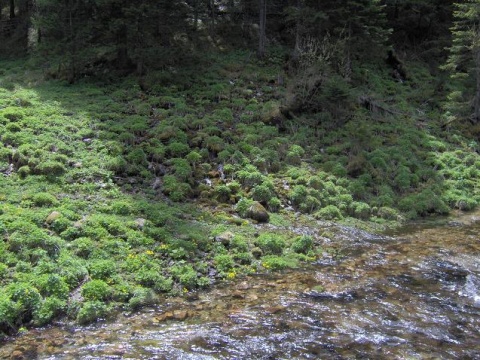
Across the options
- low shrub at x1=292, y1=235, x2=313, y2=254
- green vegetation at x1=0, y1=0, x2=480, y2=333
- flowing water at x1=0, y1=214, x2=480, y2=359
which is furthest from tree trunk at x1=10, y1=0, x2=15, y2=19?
flowing water at x1=0, y1=214, x2=480, y2=359

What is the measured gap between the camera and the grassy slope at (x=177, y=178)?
33.8ft

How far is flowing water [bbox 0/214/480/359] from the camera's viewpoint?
7941 mm

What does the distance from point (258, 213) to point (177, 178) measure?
3.14m

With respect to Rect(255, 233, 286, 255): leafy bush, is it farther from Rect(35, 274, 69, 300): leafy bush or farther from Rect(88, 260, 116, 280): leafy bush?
Rect(35, 274, 69, 300): leafy bush

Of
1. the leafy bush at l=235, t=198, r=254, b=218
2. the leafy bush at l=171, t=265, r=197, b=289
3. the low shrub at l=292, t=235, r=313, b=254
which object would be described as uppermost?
the leafy bush at l=235, t=198, r=254, b=218

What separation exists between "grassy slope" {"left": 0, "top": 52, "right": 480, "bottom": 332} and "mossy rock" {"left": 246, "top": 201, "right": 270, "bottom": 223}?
0.35m

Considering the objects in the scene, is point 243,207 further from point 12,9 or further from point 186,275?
point 12,9

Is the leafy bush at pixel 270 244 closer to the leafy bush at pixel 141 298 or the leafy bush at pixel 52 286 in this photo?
the leafy bush at pixel 141 298

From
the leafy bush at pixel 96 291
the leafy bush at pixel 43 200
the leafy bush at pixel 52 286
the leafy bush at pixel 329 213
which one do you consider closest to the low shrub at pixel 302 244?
the leafy bush at pixel 329 213

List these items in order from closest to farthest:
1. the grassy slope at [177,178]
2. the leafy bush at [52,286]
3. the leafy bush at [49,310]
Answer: the leafy bush at [49,310] → the leafy bush at [52,286] → the grassy slope at [177,178]

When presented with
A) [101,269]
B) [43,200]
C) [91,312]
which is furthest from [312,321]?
[43,200]

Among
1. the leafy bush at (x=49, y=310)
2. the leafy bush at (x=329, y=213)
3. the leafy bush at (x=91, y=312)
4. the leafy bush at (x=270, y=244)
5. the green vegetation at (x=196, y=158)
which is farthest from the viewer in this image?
the leafy bush at (x=329, y=213)

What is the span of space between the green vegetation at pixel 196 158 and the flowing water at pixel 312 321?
0.70 m

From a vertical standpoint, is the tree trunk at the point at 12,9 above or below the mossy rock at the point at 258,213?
above
